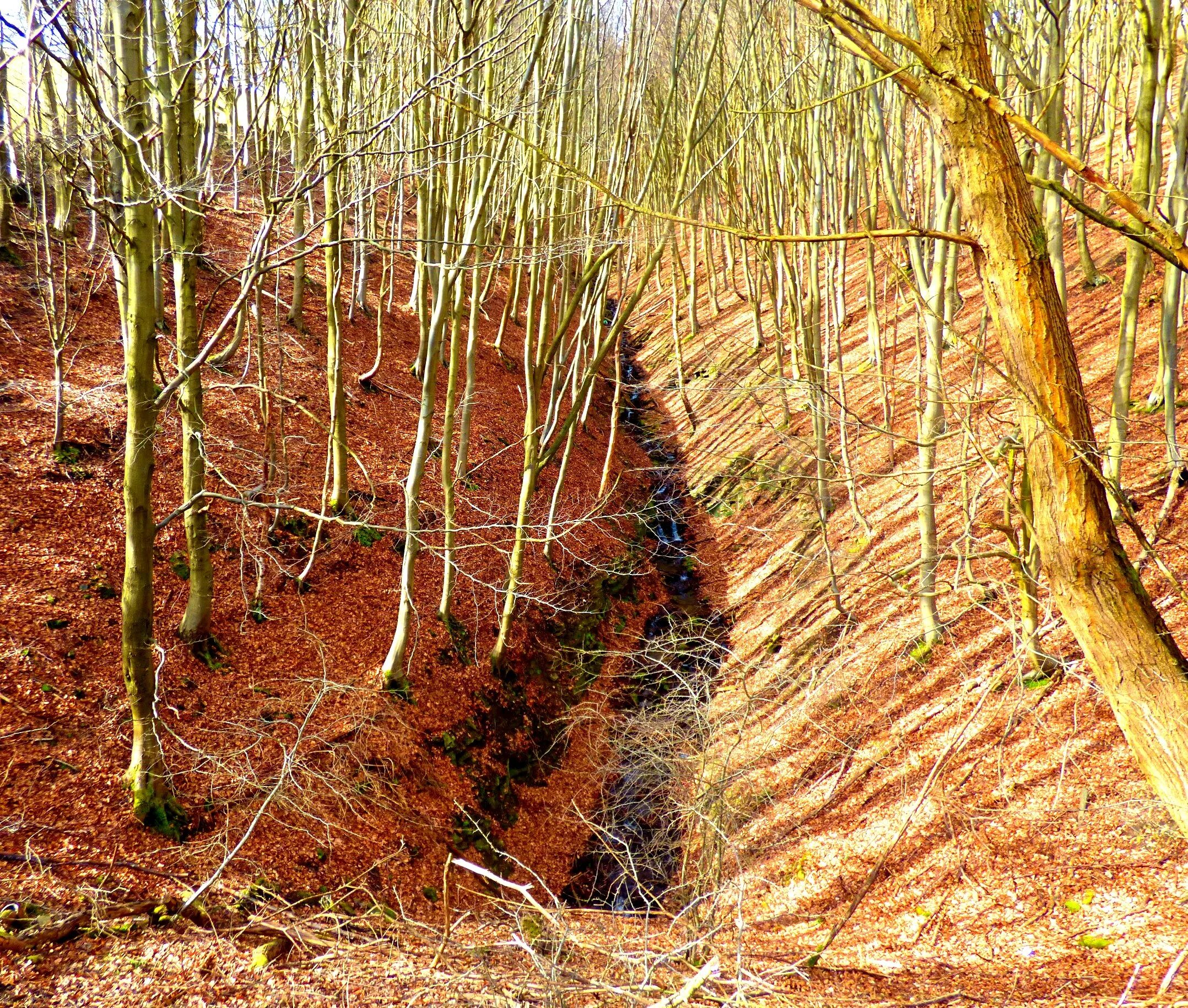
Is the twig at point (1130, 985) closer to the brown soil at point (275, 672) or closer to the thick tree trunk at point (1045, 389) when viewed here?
the thick tree trunk at point (1045, 389)

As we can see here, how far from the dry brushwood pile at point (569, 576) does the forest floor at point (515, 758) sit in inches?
1.8

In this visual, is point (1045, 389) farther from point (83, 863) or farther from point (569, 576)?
point (569, 576)

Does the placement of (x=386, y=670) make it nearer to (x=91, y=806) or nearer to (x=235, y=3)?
(x=91, y=806)

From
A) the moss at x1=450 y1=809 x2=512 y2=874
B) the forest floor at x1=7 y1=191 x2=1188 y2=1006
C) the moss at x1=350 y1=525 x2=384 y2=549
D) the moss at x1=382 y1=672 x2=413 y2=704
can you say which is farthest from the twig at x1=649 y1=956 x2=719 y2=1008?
the moss at x1=350 y1=525 x2=384 y2=549

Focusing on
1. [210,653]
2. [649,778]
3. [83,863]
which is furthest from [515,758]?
[83,863]

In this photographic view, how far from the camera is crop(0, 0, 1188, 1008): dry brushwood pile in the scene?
366 centimetres

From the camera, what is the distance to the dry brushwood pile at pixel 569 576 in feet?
12.0

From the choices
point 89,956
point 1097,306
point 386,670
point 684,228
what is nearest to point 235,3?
point 386,670

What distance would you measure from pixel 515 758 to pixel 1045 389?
6889 millimetres

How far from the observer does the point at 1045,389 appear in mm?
2619

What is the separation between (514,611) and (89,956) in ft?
20.2

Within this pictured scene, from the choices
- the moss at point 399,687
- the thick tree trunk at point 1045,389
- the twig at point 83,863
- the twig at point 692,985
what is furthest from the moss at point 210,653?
the thick tree trunk at point 1045,389

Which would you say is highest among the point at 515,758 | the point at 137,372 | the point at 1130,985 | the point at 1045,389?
the point at 137,372

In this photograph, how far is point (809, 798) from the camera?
7309mm
